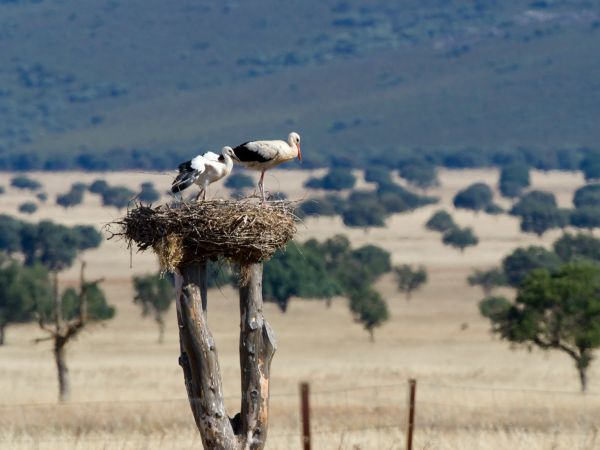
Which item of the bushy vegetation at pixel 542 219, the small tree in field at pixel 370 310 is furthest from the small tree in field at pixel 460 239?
the small tree in field at pixel 370 310

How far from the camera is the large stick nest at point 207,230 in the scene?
15.3m

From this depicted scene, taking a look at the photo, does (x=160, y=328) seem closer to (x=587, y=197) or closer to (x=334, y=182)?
(x=587, y=197)

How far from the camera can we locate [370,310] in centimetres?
6056

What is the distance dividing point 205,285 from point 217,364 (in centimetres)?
83

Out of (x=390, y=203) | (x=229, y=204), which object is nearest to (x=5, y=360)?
(x=229, y=204)

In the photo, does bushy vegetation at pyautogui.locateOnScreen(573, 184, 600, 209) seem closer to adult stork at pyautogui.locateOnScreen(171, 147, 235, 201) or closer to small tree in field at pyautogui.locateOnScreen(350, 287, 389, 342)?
small tree in field at pyautogui.locateOnScreen(350, 287, 389, 342)

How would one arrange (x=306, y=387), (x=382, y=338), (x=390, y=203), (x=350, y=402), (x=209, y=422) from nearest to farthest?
(x=306, y=387) → (x=209, y=422) → (x=350, y=402) → (x=382, y=338) → (x=390, y=203)

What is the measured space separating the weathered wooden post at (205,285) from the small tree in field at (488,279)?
5827cm

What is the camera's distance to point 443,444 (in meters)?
19.6

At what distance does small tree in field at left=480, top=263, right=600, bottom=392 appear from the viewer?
129ft

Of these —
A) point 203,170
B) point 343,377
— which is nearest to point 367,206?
point 343,377

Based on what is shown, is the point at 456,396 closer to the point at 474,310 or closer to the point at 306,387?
the point at 306,387

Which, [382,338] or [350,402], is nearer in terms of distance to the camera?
[350,402]

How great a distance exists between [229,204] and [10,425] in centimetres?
1131
